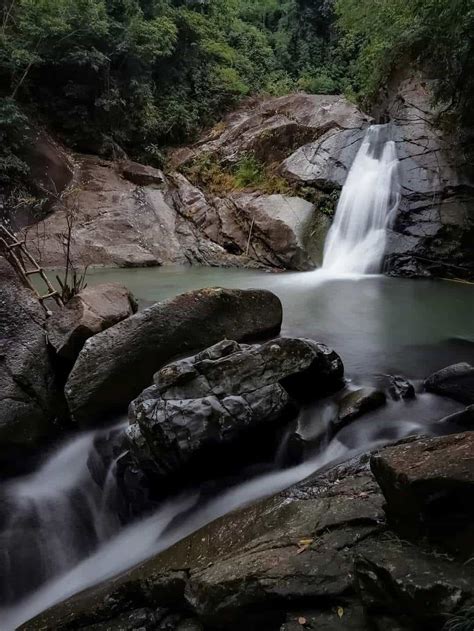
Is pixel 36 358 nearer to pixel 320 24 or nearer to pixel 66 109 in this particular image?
pixel 66 109

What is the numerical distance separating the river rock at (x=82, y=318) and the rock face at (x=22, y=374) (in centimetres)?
17

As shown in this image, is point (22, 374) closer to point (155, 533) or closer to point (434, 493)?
point (155, 533)

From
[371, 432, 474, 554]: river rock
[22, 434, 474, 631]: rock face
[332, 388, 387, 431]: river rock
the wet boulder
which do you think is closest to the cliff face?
[332, 388, 387, 431]: river rock

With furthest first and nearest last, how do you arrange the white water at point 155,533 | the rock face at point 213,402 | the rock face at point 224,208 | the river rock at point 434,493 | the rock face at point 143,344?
the rock face at point 224,208, the rock face at point 143,344, the rock face at point 213,402, the white water at point 155,533, the river rock at point 434,493

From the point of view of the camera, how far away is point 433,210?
1127 cm

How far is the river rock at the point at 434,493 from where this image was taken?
84.5 inches

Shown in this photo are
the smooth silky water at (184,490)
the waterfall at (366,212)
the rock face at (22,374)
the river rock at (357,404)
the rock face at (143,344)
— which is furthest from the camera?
the waterfall at (366,212)

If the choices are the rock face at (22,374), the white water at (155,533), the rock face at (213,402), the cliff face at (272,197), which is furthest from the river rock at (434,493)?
the cliff face at (272,197)

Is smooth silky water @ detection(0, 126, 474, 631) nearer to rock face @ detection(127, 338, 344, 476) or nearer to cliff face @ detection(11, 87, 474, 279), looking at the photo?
rock face @ detection(127, 338, 344, 476)

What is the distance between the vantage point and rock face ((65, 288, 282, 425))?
15.3ft

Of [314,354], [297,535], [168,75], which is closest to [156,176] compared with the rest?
[168,75]

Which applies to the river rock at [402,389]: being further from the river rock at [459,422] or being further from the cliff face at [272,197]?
the cliff face at [272,197]

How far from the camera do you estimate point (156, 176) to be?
50.8 ft

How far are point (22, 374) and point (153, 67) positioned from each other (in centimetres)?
1533
